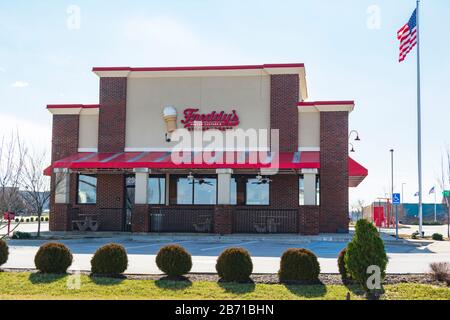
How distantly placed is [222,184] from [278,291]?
528 inches

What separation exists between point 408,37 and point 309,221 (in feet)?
36.9

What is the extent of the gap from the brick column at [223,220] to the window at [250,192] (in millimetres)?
2066

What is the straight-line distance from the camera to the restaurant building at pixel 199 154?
24.8m

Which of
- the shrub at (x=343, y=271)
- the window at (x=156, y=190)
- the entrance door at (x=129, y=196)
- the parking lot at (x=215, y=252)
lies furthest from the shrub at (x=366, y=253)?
the entrance door at (x=129, y=196)

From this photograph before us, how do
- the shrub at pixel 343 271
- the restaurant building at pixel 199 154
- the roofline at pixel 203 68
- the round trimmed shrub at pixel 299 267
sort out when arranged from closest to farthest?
the round trimmed shrub at pixel 299 267 → the shrub at pixel 343 271 → the restaurant building at pixel 199 154 → the roofline at pixel 203 68

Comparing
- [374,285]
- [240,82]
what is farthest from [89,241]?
[374,285]

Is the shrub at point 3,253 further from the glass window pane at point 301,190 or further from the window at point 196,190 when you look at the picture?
the glass window pane at point 301,190

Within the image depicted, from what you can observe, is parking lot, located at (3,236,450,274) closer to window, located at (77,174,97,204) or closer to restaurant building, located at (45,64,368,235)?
restaurant building, located at (45,64,368,235)

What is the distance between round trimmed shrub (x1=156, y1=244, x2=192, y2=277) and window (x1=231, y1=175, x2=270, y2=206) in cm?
1382

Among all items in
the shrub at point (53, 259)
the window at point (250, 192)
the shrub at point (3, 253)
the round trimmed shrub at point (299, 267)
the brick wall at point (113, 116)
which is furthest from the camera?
the brick wall at point (113, 116)

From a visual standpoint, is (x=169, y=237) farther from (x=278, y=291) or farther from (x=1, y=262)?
(x=278, y=291)

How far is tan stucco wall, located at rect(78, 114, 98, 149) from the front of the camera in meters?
27.4
